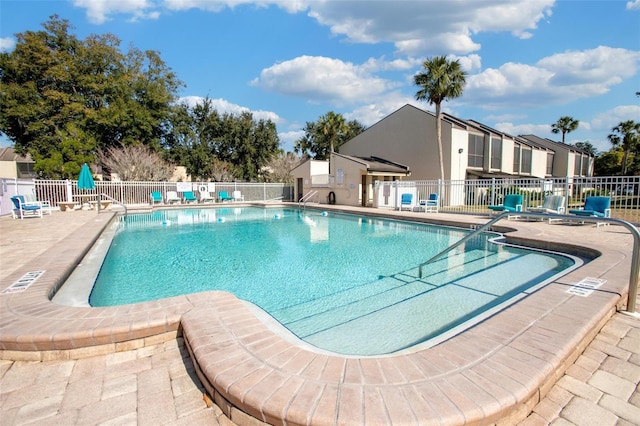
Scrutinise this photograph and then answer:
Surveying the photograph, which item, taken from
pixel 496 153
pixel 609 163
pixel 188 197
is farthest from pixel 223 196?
pixel 609 163

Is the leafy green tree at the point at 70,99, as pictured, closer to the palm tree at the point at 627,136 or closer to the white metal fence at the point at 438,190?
the white metal fence at the point at 438,190

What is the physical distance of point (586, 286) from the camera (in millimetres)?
3711

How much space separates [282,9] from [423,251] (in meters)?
12.2

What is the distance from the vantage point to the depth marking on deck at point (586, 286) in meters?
3.49

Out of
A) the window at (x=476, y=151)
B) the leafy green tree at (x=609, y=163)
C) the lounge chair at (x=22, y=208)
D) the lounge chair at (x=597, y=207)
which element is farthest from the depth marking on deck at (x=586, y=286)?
the leafy green tree at (x=609, y=163)

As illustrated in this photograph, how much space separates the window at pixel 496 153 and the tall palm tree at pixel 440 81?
7004 millimetres

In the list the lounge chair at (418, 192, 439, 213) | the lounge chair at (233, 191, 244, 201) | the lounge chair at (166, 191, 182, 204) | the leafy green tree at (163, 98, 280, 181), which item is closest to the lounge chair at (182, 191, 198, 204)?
the lounge chair at (166, 191, 182, 204)

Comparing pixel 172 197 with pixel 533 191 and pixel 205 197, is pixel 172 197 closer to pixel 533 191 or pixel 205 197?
pixel 205 197

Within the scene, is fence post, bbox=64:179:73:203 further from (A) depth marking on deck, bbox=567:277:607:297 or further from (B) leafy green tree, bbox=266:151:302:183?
(A) depth marking on deck, bbox=567:277:607:297

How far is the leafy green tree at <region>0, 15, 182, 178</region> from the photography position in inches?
929

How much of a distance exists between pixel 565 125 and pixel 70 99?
58315 mm

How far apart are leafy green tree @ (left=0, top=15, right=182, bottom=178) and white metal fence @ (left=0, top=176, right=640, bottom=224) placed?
3432 millimetres

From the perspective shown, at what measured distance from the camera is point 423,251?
8.08 meters

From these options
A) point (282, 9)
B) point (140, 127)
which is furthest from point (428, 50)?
point (140, 127)
